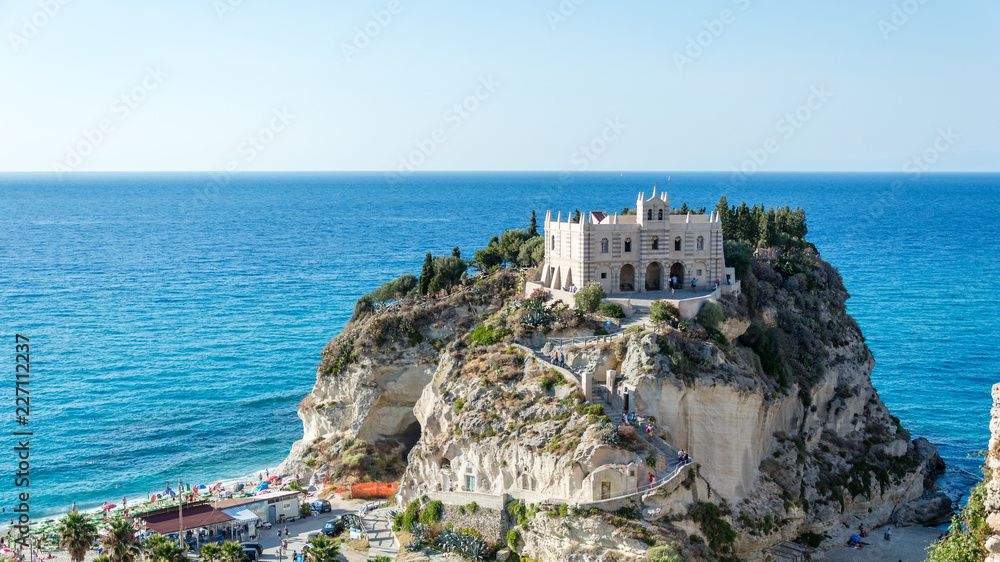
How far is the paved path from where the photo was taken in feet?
177

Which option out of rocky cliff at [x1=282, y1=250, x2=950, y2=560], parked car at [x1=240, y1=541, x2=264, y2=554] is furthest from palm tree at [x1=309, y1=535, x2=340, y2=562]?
rocky cliff at [x1=282, y1=250, x2=950, y2=560]

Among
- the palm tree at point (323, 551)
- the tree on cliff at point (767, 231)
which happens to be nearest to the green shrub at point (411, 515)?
the palm tree at point (323, 551)

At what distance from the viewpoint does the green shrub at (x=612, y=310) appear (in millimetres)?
61906

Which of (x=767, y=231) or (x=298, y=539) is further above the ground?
(x=767, y=231)

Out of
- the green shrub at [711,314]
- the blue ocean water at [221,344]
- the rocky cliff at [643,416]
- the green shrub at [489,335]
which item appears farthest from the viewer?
the blue ocean water at [221,344]

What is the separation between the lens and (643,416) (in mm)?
53969

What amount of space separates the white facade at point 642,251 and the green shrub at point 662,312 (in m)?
7.22

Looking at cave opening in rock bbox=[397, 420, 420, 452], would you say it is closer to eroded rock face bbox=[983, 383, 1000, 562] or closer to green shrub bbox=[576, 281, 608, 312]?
green shrub bbox=[576, 281, 608, 312]

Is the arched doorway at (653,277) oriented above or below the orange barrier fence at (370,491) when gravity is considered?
above

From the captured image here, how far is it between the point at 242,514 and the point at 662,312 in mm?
29879

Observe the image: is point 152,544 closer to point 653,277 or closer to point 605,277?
point 605,277

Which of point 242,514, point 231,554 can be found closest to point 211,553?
point 231,554

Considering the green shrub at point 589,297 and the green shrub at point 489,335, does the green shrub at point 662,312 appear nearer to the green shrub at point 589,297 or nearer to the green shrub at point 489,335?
the green shrub at point 589,297

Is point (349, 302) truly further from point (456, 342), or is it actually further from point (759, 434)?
point (759, 434)
